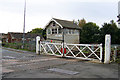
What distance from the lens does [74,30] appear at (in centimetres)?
2934

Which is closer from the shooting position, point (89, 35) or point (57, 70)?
point (57, 70)

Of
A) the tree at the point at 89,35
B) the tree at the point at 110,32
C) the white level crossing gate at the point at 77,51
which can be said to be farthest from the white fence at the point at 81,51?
the tree at the point at 89,35

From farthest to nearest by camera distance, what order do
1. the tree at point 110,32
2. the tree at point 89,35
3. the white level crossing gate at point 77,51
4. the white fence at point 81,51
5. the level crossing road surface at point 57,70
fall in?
the tree at point 89,35
the tree at point 110,32
the white level crossing gate at point 77,51
the white fence at point 81,51
the level crossing road surface at point 57,70

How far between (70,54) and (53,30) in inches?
608

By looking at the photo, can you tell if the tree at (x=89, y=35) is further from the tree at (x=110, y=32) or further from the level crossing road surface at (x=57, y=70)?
the level crossing road surface at (x=57, y=70)

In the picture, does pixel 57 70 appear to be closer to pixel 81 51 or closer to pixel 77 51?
pixel 81 51

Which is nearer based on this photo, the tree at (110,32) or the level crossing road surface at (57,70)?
the level crossing road surface at (57,70)

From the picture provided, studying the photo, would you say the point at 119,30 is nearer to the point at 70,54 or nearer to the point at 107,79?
the point at 70,54

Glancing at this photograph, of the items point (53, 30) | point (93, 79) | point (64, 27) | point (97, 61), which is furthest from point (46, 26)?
point (93, 79)

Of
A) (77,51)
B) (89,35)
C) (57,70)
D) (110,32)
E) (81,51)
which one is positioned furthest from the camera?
(89,35)

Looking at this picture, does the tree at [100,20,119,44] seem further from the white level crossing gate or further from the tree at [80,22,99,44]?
the white level crossing gate

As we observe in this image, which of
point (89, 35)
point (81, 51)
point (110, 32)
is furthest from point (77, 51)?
point (89, 35)

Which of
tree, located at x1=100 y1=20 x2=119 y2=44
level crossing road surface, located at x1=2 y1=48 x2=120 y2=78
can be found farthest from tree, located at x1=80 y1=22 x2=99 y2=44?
level crossing road surface, located at x1=2 y1=48 x2=120 y2=78

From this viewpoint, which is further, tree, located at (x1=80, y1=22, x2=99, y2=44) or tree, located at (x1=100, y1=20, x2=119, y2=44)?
tree, located at (x1=80, y1=22, x2=99, y2=44)
